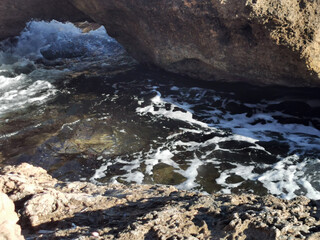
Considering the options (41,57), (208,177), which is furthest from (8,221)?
(41,57)

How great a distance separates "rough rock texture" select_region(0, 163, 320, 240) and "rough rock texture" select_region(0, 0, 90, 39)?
19.4 ft

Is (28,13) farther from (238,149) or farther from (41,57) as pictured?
(238,149)

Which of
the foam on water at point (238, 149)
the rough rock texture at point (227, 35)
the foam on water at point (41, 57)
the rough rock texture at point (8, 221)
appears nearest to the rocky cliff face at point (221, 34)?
the rough rock texture at point (227, 35)

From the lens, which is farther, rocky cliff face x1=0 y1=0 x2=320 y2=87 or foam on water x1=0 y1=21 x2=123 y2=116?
foam on water x1=0 y1=21 x2=123 y2=116

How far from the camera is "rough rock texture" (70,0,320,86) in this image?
4.58 m

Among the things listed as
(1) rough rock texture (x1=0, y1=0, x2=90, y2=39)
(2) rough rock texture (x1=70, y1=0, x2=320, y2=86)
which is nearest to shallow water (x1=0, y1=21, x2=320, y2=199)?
(2) rough rock texture (x1=70, y1=0, x2=320, y2=86)

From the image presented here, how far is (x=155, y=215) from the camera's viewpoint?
200cm

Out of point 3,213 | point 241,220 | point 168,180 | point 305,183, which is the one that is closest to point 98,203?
point 3,213

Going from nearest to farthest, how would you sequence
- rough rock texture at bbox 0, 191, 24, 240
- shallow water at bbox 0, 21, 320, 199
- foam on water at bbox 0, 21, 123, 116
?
rough rock texture at bbox 0, 191, 24, 240 < shallow water at bbox 0, 21, 320, 199 < foam on water at bbox 0, 21, 123, 116

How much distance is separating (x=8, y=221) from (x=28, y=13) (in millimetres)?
6854

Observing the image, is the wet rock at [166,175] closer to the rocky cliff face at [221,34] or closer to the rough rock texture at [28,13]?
the rocky cliff face at [221,34]

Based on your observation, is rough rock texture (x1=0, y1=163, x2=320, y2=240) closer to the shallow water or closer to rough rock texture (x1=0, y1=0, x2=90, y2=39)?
the shallow water

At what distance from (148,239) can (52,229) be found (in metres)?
0.64

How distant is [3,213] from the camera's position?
1.95 m
